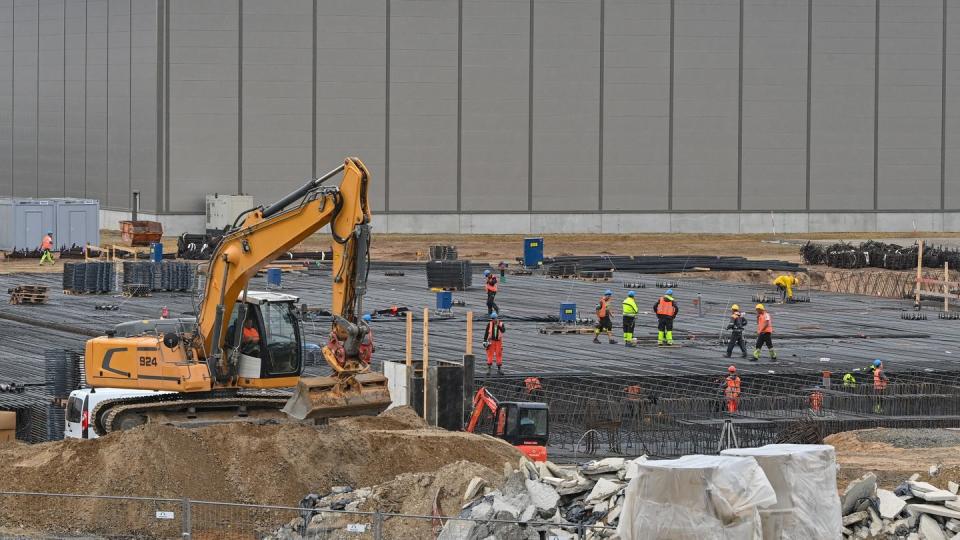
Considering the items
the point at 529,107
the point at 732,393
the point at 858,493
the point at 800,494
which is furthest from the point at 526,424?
the point at 529,107

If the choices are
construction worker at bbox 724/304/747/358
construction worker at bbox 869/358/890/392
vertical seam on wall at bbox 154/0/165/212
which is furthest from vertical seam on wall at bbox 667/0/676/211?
construction worker at bbox 869/358/890/392

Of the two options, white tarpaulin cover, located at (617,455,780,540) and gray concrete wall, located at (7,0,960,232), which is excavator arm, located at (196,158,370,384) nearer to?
white tarpaulin cover, located at (617,455,780,540)

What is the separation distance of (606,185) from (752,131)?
791 cm

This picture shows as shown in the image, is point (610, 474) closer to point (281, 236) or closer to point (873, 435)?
point (281, 236)

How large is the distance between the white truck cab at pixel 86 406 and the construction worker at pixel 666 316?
18.9 meters

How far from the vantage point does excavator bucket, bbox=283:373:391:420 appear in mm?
20953

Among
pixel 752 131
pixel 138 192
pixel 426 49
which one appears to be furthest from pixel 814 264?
pixel 138 192

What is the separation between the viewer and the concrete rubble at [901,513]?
16.2 metres

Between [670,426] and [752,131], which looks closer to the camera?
[670,426]

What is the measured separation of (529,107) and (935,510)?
5973 cm

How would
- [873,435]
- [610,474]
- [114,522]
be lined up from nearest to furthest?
[610,474] → [114,522] → [873,435]

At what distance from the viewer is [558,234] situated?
76812mm

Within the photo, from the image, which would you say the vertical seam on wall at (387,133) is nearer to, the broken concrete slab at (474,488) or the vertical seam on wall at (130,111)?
the vertical seam on wall at (130,111)

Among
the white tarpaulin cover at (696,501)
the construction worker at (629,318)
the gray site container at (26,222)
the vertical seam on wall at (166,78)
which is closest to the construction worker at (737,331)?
the construction worker at (629,318)
